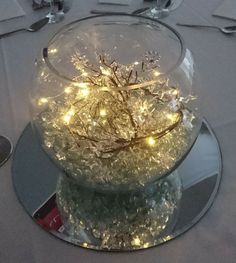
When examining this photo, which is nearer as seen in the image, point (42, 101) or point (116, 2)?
point (42, 101)

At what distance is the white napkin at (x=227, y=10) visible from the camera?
3.30 ft

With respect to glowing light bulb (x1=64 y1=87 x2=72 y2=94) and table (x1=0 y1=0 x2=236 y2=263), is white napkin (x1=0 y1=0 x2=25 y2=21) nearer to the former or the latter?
table (x1=0 y1=0 x2=236 y2=263)

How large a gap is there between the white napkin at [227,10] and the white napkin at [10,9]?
0.48 m

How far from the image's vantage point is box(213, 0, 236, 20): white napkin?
1.00 meters

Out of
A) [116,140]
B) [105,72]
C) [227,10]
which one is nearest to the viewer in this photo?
[116,140]

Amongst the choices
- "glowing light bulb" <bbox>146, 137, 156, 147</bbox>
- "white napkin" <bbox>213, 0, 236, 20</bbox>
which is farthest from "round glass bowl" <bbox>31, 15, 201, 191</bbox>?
"white napkin" <bbox>213, 0, 236, 20</bbox>

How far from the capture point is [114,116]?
2.07ft

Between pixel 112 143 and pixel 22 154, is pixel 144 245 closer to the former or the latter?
pixel 112 143

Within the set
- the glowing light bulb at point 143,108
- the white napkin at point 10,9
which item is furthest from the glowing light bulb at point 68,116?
the white napkin at point 10,9

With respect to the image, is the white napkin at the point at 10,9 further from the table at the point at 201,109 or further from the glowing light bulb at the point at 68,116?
the glowing light bulb at the point at 68,116

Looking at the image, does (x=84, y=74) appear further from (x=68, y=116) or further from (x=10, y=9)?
(x=10, y=9)

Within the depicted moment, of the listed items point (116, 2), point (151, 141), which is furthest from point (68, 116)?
point (116, 2)

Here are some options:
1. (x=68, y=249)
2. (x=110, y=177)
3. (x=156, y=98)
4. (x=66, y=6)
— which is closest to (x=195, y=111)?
(x=156, y=98)

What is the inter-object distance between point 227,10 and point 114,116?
1.78ft
